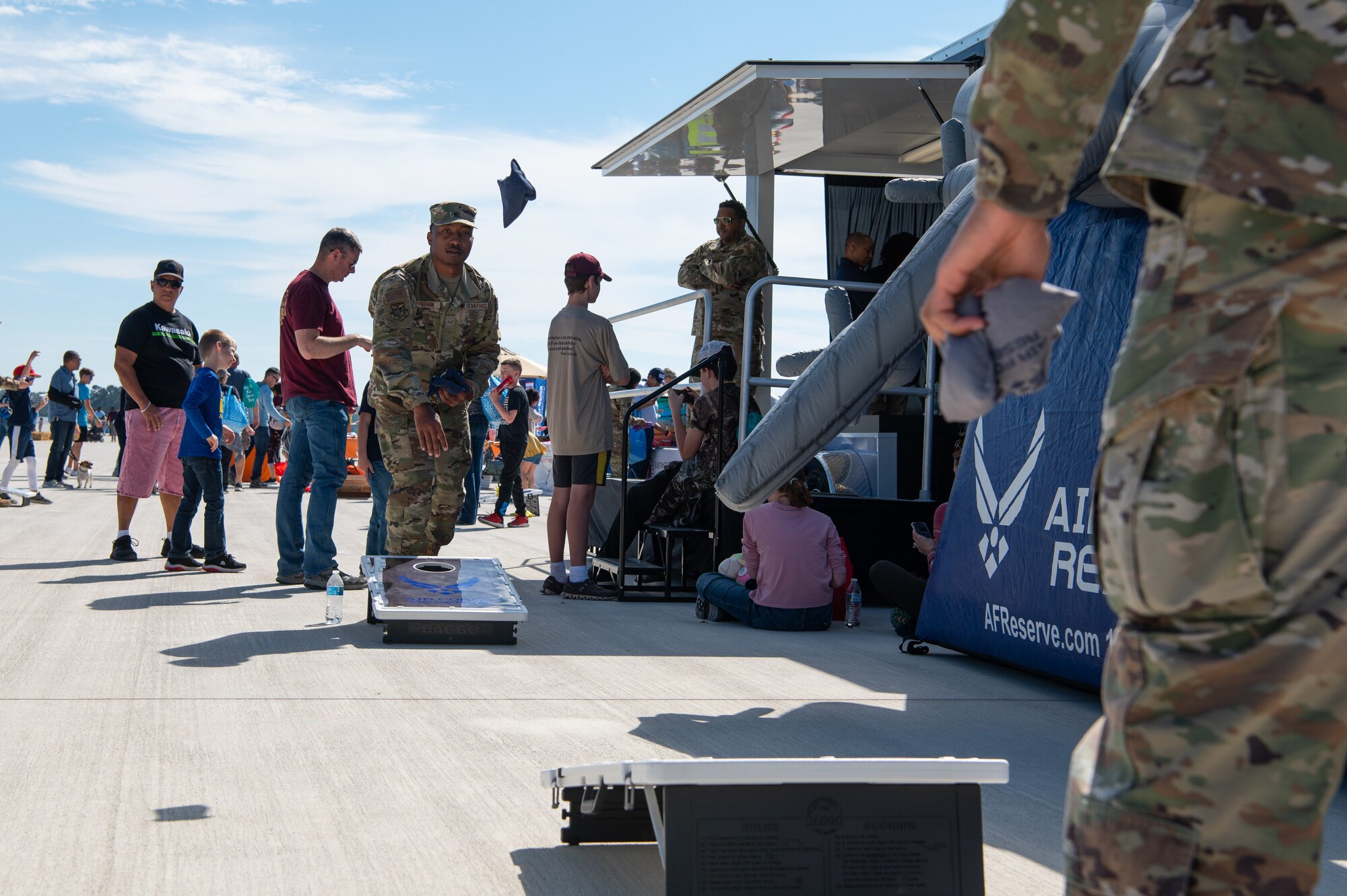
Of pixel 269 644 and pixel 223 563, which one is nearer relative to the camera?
pixel 269 644

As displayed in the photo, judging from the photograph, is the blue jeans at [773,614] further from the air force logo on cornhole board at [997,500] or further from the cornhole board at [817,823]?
the cornhole board at [817,823]

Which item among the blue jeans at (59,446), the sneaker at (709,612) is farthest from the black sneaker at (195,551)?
the blue jeans at (59,446)

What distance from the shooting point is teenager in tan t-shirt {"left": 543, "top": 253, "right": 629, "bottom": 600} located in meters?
7.91

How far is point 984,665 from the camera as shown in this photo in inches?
225

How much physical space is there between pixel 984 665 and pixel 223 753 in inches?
138

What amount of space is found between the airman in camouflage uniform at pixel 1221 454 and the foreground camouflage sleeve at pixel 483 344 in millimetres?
5770

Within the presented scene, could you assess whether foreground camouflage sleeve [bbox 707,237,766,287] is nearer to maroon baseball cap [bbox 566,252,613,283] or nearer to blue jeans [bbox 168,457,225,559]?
maroon baseball cap [bbox 566,252,613,283]

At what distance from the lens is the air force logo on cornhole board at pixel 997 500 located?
16.7 feet

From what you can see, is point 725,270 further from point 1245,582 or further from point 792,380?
point 1245,582

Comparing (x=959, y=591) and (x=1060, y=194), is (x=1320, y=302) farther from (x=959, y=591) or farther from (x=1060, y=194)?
(x=959, y=591)

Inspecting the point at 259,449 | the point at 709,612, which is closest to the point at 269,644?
the point at 709,612

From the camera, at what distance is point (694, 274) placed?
957cm

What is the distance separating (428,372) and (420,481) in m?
0.62

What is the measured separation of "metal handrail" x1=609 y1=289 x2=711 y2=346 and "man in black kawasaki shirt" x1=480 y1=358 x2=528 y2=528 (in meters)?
3.90
